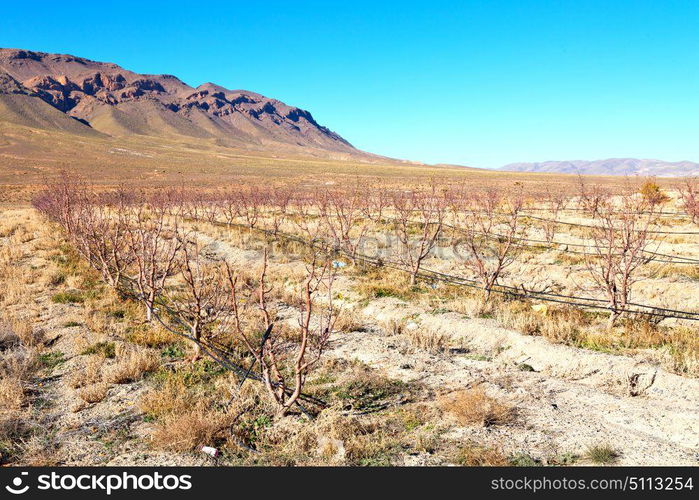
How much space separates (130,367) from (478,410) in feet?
15.6

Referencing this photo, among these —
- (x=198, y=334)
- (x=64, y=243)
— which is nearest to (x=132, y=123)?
(x=64, y=243)

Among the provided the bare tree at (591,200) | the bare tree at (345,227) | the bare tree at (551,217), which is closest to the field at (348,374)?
the bare tree at (345,227)

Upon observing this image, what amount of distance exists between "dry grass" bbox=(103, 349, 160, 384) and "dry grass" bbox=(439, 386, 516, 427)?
425 centimetres

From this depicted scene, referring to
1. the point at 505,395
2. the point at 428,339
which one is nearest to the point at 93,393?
the point at 428,339

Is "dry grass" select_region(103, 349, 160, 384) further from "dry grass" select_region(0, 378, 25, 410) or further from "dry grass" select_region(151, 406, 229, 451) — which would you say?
"dry grass" select_region(151, 406, 229, 451)

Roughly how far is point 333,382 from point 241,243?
483 inches

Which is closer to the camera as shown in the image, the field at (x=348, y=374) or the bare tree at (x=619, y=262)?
the field at (x=348, y=374)

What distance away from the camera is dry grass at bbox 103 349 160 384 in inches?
232

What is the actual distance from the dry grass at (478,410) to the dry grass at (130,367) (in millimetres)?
4247

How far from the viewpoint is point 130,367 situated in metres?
6.03

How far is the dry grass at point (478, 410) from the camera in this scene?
15.5 ft

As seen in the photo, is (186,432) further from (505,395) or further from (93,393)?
(505,395)

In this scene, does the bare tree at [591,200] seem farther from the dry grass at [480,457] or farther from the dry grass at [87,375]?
the dry grass at [87,375]
